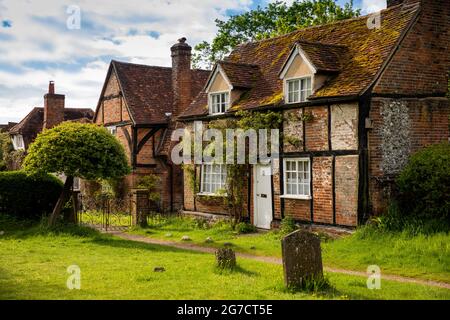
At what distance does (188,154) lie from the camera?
987 inches

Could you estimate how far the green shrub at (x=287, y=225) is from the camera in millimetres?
19047

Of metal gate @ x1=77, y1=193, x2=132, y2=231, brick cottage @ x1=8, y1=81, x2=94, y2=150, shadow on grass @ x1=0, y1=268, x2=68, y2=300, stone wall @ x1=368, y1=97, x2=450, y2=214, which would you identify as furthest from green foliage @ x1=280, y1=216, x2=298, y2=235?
brick cottage @ x1=8, y1=81, x2=94, y2=150

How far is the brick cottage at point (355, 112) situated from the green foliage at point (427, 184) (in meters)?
0.76

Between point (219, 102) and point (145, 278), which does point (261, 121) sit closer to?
point (219, 102)

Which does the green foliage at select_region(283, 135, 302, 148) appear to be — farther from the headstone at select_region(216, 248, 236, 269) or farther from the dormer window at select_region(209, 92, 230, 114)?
the headstone at select_region(216, 248, 236, 269)

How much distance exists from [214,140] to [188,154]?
11.4ft

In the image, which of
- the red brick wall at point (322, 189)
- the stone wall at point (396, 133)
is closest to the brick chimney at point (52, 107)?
the red brick wall at point (322, 189)

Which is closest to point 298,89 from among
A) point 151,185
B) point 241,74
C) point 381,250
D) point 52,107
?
point 241,74

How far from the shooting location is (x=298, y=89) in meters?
19.8

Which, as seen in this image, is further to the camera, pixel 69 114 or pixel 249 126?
pixel 69 114

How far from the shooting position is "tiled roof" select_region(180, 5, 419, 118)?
1809cm

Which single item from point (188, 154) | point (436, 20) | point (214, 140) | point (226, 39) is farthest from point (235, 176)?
point (226, 39)

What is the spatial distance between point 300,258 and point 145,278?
11.1ft
